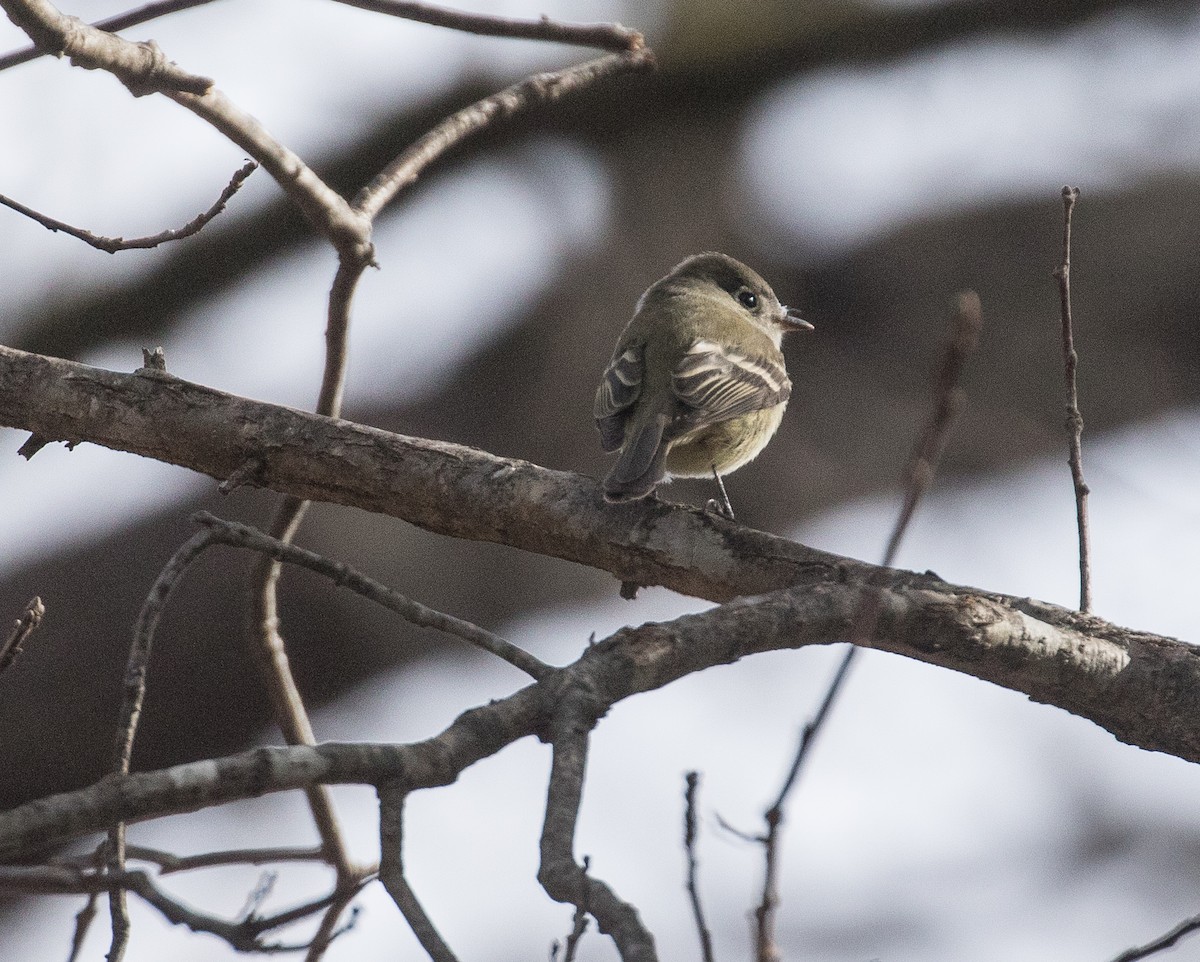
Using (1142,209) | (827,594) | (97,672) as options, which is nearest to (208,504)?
(97,672)

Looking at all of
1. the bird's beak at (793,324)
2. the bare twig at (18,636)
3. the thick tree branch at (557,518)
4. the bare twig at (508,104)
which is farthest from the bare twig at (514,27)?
the bird's beak at (793,324)

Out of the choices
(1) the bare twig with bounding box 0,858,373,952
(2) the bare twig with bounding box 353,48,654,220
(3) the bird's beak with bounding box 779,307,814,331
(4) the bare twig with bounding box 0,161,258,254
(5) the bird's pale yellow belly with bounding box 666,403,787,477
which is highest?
(3) the bird's beak with bounding box 779,307,814,331

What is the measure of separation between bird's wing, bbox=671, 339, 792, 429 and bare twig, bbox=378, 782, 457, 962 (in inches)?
98.8

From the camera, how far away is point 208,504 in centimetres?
510

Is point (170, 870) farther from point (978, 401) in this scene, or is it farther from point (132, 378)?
point (978, 401)

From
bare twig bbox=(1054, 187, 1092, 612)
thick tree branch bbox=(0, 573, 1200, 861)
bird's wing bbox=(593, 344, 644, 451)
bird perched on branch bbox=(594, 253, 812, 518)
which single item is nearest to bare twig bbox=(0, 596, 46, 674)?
thick tree branch bbox=(0, 573, 1200, 861)

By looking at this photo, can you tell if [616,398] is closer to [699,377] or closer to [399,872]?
[699,377]

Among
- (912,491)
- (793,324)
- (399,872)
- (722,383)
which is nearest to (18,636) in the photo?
(399,872)

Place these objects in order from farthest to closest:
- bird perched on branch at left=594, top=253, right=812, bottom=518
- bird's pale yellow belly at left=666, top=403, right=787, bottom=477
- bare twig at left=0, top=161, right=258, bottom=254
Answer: bird's pale yellow belly at left=666, top=403, right=787, bottom=477 < bird perched on branch at left=594, top=253, right=812, bottom=518 < bare twig at left=0, top=161, right=258, bottom=254

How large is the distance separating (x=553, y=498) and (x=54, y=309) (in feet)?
11.0

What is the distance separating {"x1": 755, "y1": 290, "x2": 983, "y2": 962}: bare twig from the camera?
130 cm

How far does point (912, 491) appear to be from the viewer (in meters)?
1.32

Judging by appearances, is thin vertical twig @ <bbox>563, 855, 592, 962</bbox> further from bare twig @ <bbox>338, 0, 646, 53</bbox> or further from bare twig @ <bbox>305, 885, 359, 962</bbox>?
bare twig @ <bbox>338, 0, 646, 53</bbox>

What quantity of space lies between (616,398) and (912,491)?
3.27 meters
